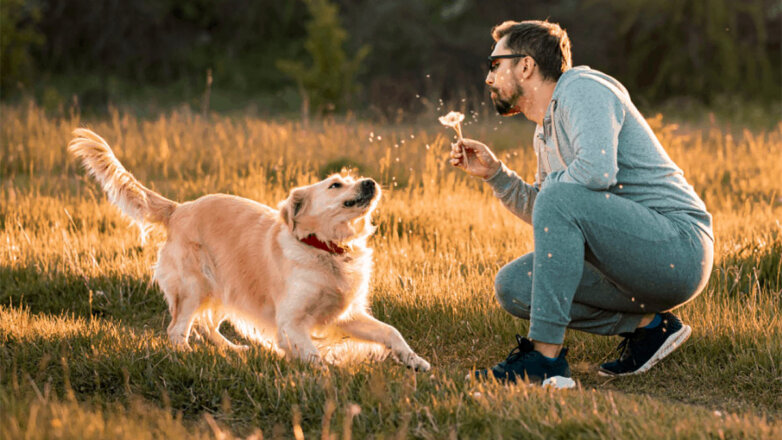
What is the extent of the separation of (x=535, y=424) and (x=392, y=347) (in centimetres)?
121

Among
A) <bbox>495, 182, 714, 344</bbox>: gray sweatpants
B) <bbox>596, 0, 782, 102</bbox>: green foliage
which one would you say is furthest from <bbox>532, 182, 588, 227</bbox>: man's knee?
<bbox>596, 0, 782, 102</bbox>: green foliage

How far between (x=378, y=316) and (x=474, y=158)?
1202 mm

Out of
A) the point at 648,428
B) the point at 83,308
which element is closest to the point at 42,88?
the point at 83,308

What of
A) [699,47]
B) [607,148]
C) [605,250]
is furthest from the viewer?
[699,47]

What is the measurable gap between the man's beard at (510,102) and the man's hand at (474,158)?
0.19m

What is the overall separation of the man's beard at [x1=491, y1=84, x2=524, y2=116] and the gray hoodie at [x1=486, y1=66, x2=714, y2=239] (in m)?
0.16

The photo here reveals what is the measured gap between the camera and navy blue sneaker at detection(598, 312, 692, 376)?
352 centimetres

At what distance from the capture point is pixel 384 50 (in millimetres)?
23031

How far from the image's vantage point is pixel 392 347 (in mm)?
3705

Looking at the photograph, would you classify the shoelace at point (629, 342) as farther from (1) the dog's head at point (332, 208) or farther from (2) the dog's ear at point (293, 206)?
(2) the dog's ear at point (293, 206)

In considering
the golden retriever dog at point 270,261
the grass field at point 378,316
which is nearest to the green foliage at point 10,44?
the grass field at point 378,316

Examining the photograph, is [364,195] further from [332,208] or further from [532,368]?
[532,368]

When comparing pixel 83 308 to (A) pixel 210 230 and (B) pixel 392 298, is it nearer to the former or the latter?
(A) pixel 210 230

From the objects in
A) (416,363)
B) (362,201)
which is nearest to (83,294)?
(362,201)
